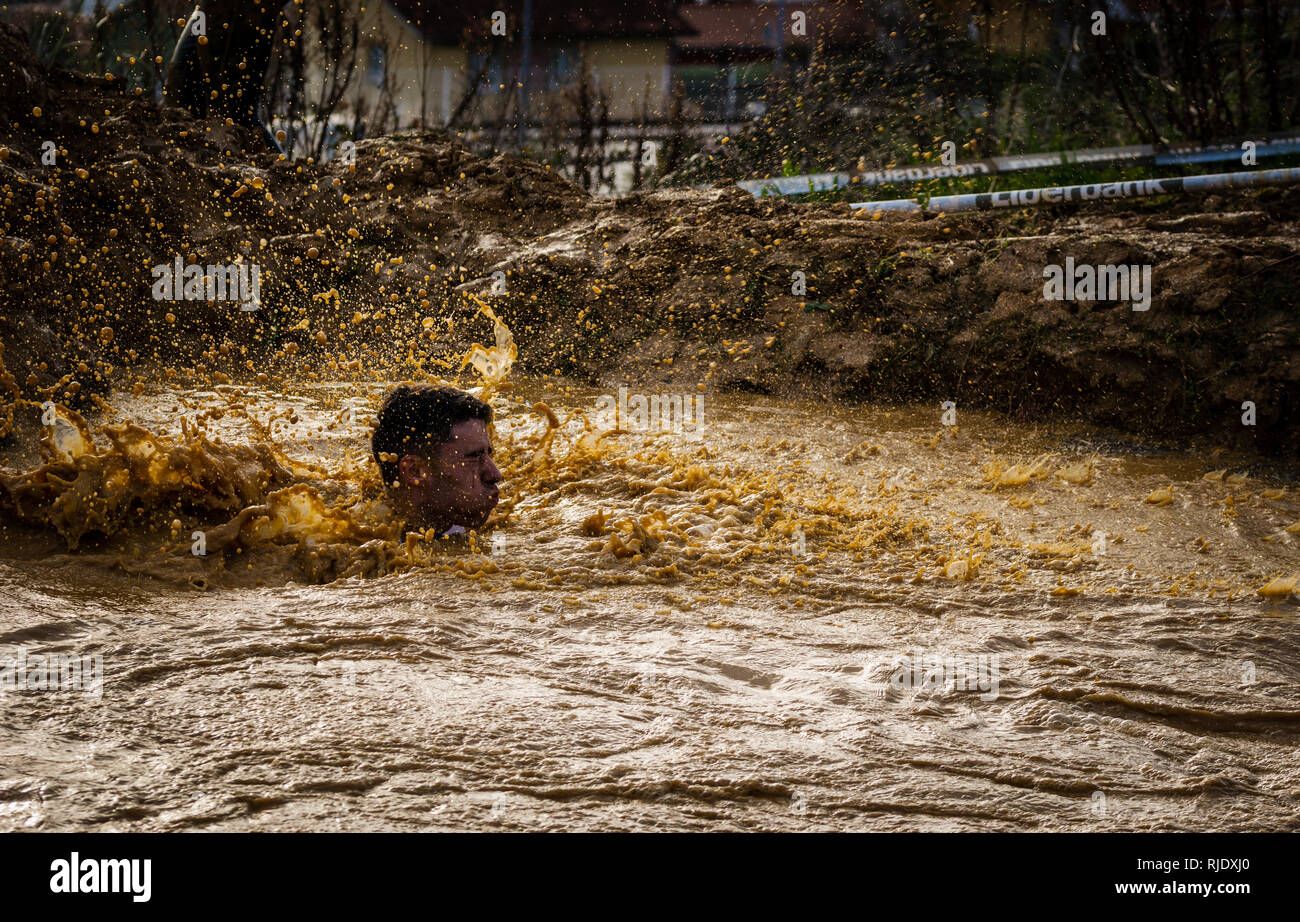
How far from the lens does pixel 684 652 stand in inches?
151

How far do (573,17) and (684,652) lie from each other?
19.4 m

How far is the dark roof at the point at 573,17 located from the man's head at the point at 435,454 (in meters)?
15.9

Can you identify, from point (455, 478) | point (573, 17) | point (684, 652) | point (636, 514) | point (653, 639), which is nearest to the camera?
point (684, 652)

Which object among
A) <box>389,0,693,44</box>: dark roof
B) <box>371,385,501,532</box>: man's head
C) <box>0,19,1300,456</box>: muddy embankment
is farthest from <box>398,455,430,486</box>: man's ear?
<box>389,0,693,44</box>: dark roof

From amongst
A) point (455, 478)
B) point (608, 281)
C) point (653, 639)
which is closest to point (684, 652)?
point (653, 639)

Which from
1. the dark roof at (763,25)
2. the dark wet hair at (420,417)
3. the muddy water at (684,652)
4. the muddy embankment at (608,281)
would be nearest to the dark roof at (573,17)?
the dark roof at (763,25)

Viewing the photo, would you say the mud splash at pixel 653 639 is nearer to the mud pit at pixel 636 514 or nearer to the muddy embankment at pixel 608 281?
the mud pit at pixel 636 514

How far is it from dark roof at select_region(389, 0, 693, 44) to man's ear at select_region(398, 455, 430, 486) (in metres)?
15.9

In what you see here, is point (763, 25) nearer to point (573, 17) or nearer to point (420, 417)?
point (573, 17)

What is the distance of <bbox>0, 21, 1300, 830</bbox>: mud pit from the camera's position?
2.93 m

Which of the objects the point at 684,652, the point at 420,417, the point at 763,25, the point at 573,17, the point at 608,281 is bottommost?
the point at 684,652

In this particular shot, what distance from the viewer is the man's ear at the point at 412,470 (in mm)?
4594

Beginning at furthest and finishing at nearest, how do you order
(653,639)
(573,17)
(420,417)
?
(573,17), (420,417), (653,639)

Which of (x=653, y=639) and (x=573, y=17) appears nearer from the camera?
(x=653, y=639)
